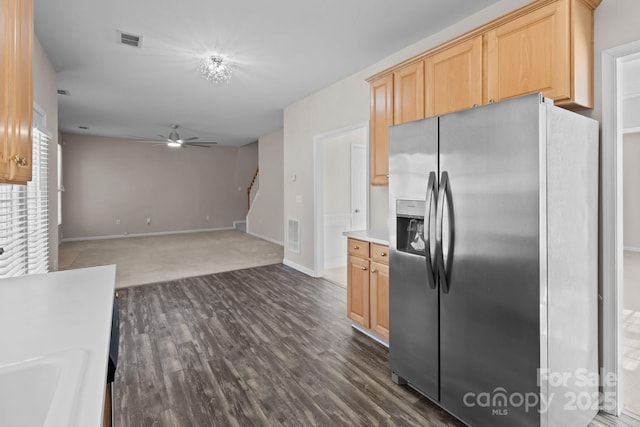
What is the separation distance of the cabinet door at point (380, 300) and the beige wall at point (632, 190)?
14.1ft

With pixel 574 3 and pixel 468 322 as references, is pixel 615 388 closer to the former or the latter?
pixel 468 322

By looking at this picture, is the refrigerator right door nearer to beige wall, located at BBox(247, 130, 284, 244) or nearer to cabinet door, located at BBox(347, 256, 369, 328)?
cabinet door, located at BBox(347, 256, 369, 328)

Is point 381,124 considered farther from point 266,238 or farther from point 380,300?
point 266,238

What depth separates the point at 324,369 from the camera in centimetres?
251

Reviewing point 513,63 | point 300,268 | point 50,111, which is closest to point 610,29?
point 513,63

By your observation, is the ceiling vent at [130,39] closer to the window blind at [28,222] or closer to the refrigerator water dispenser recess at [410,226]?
the window blind at [28,222]

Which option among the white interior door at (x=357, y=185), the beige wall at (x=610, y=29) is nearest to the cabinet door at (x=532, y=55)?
the beige wall at (x=610, y=29)

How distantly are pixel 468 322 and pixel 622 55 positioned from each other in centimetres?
185

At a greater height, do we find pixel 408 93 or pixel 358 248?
pixel 408 93

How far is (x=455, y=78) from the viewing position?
246 centimetres

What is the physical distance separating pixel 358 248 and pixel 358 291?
43cm

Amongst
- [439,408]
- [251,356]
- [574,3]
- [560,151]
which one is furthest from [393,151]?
[251,356]

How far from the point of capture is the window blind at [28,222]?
2.54 m

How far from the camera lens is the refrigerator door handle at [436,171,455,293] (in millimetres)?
1887
